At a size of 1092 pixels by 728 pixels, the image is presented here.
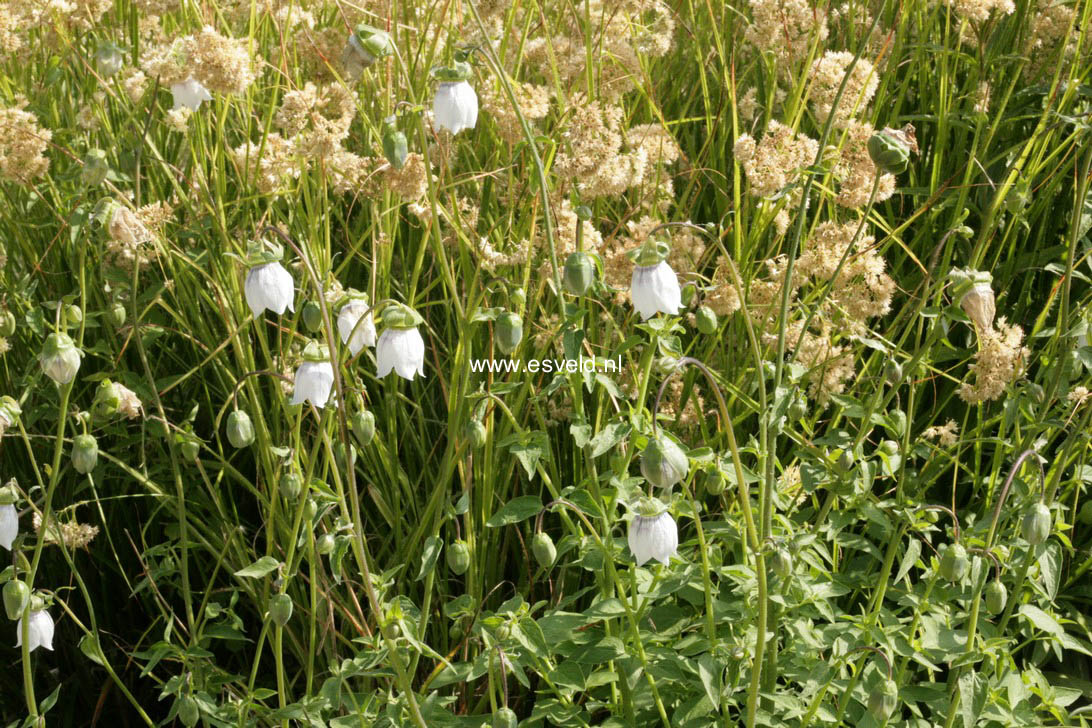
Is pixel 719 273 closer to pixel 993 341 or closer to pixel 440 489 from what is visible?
pixel 993 341

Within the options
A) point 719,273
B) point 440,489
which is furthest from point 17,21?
point 719,273

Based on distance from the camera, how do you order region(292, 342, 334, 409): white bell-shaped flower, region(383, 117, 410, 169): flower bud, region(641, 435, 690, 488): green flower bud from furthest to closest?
region(383, 117, 410, 169): flower bud → region(292, 342, 334, 409): white bell-shaped flower → region(641, 435, 690, 488): green flower bud

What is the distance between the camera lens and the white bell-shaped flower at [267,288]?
146 cm

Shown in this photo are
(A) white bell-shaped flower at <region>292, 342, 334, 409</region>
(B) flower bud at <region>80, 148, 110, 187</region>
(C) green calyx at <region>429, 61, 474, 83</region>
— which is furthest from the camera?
(B) flower bud at <region>80, 148, 110, 187</region>

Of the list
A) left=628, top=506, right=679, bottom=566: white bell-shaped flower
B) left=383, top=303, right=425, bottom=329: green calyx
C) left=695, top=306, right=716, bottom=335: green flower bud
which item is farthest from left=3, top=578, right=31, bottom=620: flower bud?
left=695, top=306, right=716, bottom=335: green flower bud

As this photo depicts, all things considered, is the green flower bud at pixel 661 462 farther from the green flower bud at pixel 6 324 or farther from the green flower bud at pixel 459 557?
the green flower bud at pixel 6 324

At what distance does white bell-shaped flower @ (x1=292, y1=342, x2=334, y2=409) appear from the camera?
4.97 feet

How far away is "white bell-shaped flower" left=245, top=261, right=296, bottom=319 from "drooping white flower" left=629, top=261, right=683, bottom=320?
0.47m

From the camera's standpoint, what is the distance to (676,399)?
2.17m

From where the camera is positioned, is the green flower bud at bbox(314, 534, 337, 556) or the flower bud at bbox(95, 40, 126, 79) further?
the flower bud at bbox(95, 40, 126, 79)

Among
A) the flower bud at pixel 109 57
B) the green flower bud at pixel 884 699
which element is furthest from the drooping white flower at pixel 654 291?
the flower bud at pixel 109 57

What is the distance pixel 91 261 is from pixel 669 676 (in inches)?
60.8

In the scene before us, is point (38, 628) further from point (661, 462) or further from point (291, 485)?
point (661, 462)

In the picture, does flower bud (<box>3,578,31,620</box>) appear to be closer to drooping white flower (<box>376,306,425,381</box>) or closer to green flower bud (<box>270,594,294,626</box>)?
green flower bud (<box>270,594,294,626</box>)
